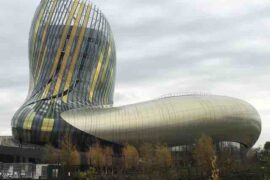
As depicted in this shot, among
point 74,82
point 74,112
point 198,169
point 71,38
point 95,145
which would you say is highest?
point 71,38

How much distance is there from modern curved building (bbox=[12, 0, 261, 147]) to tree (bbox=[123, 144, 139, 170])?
459 cm

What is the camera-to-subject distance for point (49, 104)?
7394 cm

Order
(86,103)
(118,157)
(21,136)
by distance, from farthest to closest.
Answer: (86,103)
(21,136)
(118,157)

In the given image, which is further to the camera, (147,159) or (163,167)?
(147,159)

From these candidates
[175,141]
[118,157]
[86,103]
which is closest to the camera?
[118,157]

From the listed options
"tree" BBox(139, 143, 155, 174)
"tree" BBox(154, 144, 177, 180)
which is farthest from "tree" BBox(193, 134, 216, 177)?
"tree" BBox(139, 143, 155, 174)

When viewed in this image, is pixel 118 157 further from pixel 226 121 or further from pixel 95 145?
pixel 226 121

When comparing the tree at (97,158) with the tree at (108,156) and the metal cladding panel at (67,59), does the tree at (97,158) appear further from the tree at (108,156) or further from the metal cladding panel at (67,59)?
the metal cladding panel at (67,59)

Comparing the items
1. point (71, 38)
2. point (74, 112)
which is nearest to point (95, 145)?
point (74, 112)

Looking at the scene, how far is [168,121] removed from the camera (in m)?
65.3

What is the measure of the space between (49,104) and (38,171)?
2354 cm

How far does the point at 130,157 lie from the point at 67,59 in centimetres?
2827

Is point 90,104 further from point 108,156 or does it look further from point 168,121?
point 108,156

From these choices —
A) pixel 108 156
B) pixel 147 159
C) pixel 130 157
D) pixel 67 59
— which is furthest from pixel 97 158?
pixel 67 59
